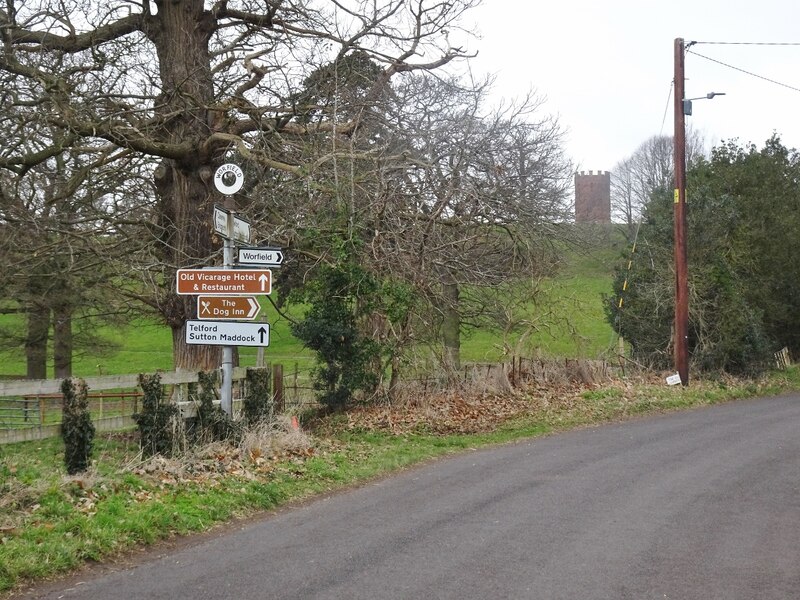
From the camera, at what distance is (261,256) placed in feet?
38.6

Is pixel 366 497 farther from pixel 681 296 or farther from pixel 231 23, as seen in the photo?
pixel 681 296

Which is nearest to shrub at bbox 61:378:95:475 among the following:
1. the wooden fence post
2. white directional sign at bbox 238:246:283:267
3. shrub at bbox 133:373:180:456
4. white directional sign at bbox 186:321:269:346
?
shrub at bbox 133:373:180:456

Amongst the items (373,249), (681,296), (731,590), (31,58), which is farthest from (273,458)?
(681,296)

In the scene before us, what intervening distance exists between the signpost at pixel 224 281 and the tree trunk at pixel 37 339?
585 inches

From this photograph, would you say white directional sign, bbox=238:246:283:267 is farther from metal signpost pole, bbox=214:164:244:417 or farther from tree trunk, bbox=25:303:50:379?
tree trunk, bbox=25:303:50:379

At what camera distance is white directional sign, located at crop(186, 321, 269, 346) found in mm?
11352

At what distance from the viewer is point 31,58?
15.3m

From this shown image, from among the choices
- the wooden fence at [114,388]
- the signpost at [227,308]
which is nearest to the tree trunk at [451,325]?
the wooden fence at [114,388]

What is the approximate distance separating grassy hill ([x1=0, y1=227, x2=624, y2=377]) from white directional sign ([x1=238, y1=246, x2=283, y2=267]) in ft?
13.9

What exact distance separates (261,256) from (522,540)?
5.73 meters

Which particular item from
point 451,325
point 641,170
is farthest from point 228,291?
point 641,170

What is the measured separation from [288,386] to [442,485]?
29.8 feet

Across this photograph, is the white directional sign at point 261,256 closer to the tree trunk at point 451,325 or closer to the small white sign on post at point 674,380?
the tree trunk at point 451,325

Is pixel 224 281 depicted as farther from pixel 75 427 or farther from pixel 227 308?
pixel 75 427
